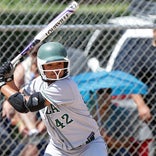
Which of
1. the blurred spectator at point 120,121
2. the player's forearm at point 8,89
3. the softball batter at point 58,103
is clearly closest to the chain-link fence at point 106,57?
the blurred spectator at point 120,121

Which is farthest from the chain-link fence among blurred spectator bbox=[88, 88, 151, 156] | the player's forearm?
the player's forearm

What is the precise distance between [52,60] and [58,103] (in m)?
0.34

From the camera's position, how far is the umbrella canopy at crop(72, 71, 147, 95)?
5699mm

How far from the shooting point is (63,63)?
15.0 feet

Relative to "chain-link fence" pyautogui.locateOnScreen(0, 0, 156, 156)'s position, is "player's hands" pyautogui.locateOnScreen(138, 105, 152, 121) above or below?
below

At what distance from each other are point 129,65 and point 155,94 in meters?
0.38

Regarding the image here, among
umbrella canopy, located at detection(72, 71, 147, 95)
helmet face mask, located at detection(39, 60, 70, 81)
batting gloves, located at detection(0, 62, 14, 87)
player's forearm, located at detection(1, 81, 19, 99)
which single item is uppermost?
batting gloves, located at detection(0, 62, 14, 87)

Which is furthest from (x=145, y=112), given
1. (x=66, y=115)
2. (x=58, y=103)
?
(x=58, y=103)

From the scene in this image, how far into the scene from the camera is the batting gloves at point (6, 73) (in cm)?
464

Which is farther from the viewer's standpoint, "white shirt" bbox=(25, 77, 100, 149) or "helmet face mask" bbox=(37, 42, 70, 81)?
"white shirt" bbox=(25, 77, 100, 149)

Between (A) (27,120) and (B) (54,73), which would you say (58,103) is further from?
(A) (27,120)

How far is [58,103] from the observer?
464cm

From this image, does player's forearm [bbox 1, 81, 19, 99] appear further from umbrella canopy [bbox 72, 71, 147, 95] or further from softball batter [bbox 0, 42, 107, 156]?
umbrella canopy [bbox 72, 71, 147, 95]

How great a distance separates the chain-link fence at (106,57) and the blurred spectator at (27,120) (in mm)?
14
